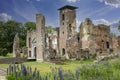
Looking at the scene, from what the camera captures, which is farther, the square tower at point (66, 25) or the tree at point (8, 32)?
the tree at point (8, 32)

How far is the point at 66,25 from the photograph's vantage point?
54281 millimetres

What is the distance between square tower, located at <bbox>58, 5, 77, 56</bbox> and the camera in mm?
53812

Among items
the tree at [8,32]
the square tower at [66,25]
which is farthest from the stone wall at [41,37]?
the tree at [8,32]

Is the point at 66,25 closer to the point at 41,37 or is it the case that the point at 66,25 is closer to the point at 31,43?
the point at 31,43

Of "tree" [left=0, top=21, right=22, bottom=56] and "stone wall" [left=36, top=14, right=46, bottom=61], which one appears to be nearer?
"stone wall" [left=36, top=14, right=46, bottom=61]

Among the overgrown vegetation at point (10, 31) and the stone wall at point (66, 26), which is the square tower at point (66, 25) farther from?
the overgrown vegetation at point (10, 31)

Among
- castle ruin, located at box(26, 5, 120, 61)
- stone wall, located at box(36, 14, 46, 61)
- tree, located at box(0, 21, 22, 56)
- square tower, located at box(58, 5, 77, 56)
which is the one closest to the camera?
stone wall, located at box(36, 14, 46, 61)

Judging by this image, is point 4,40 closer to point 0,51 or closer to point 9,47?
point 9,47

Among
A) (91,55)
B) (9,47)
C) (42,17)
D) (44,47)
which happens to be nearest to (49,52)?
(44,47)

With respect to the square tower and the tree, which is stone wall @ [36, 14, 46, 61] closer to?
the square tower

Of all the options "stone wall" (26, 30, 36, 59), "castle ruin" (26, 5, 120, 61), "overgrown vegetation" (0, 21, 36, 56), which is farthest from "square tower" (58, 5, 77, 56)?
"overgrown vegetation" (0, 21, 36, 56)

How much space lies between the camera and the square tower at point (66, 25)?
53.8 metres

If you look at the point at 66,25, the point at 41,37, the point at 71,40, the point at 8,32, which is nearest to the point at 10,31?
the point at 8,32

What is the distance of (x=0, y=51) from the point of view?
60.8 metres
